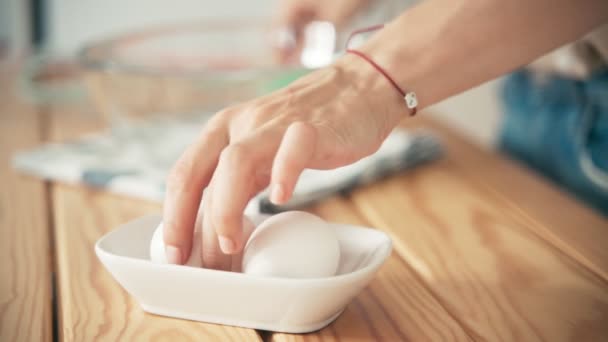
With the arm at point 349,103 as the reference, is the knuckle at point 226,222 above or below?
below

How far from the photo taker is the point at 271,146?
1.87 feet

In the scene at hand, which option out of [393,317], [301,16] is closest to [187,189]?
[393,317]

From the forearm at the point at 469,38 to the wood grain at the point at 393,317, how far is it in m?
0.20

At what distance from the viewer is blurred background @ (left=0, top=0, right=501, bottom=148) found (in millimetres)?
2453

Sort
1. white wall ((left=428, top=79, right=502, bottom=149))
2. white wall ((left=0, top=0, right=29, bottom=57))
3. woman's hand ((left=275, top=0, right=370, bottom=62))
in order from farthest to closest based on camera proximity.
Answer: white wall ((left=428, top=79, right=502, bottom=149)), white wall ((left=0, top=0, right=29, bottom=57)), woman's hand ((left=275, top=0, right=370, bottom=62))

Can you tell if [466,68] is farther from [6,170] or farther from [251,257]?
[6,170]

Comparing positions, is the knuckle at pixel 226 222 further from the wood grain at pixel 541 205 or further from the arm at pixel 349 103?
the wood grain at pixel 541 205

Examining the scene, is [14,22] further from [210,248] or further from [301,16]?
[210,248]

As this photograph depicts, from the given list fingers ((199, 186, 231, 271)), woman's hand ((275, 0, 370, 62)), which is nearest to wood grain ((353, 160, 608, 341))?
fingers ((199, 186, 231, 271))

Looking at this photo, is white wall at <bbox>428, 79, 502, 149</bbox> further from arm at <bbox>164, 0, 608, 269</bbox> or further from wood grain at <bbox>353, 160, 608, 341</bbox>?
arm at <bbox>164, 0, 608, 269</bbox>

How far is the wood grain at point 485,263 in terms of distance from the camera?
613mm

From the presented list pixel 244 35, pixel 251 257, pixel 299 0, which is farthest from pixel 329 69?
pixel 244 35

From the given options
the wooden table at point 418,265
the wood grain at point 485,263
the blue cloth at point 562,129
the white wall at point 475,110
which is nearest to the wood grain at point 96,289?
the wooden table at point 418,265

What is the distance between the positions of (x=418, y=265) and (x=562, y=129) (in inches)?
21.7
